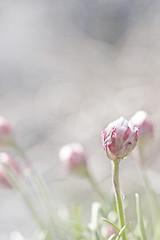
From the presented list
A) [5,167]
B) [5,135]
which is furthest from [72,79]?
[5,167]

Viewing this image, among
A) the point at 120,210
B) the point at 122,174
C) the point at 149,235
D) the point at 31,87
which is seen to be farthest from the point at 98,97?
the point at 120,210

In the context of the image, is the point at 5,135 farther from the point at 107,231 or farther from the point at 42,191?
the point at 107,231

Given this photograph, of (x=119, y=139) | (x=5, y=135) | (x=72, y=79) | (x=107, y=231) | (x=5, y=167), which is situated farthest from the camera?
(x=72, y=79)

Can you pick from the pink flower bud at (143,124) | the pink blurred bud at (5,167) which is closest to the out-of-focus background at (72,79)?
the pink blurred bud at (5,167)

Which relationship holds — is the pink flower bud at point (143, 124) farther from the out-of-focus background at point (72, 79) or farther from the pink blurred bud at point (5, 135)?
the out-of-focus background at point (72, 79)

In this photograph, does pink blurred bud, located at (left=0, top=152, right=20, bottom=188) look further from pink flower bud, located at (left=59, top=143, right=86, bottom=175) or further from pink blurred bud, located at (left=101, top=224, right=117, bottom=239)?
pink blurred bud, located at (left=101, top=224, right=117, bottom=239)

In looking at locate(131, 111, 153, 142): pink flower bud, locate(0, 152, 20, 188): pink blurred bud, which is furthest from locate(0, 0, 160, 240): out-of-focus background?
locate(131, 111, 153, 142): pink flower bud
